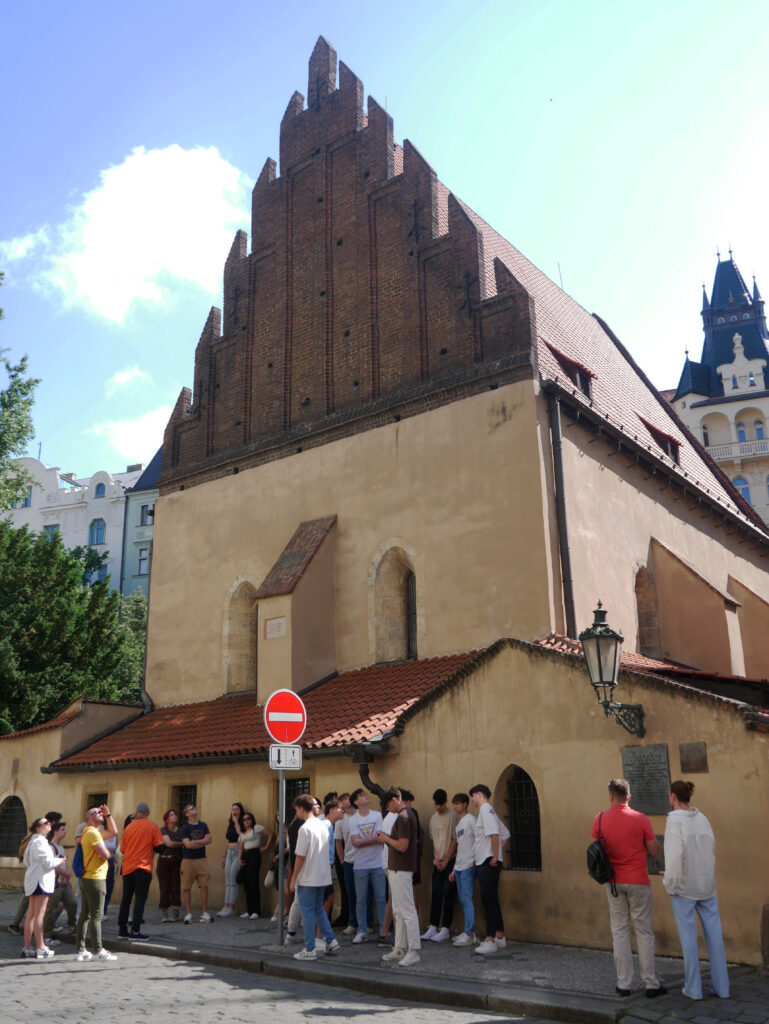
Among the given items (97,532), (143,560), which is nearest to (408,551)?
(143,560)

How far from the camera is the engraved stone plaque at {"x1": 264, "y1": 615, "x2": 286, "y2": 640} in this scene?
632 inches

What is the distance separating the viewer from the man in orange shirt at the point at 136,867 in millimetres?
11312

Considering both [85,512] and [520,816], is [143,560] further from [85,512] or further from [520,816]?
[520,816]

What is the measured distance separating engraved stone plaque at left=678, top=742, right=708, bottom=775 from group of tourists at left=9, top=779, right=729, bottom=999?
821 millimetres

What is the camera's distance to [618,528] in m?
16.8

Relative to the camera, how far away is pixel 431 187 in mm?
17891

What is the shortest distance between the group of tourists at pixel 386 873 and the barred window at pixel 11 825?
6.31 meters

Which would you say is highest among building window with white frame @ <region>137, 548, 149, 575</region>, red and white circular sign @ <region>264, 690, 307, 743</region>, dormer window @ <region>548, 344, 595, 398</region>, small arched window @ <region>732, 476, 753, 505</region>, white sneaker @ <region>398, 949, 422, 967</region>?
small arched window @ <region>732, 476, 753, 505</region>

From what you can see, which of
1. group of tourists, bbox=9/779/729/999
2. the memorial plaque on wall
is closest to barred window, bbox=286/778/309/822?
group of tourists, bbox=9/779/729/999

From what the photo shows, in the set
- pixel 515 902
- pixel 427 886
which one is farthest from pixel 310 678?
pixel 515 902

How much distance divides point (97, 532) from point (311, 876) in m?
43.5

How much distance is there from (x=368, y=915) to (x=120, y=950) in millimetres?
3067

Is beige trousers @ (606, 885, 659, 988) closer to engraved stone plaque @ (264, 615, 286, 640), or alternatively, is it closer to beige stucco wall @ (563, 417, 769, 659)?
beige stucco wall @ (563, 417, 769, 659)

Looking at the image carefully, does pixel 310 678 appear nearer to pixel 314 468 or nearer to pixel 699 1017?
pixel 314 468
